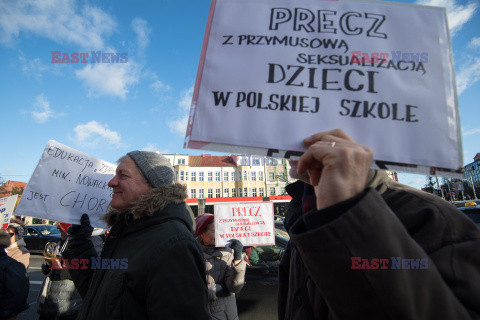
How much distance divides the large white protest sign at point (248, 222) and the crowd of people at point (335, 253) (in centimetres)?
296

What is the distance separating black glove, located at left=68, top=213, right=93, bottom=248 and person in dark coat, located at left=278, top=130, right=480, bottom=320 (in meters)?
2.40

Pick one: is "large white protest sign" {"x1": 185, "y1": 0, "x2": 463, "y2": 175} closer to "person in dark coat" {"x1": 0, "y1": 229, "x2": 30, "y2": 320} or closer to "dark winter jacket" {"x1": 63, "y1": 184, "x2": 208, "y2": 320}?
"dark winter jacket" {"x1": 63, "y1": 184, "x2": 208, "y2": 320}

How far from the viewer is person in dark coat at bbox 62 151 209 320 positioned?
56.5 inches

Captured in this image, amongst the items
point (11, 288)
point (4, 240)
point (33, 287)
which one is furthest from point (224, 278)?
point (33, 287)

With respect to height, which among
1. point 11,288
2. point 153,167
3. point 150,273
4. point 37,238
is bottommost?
point 37,238

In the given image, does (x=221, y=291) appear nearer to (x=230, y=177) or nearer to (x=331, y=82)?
(x=331, y=82)

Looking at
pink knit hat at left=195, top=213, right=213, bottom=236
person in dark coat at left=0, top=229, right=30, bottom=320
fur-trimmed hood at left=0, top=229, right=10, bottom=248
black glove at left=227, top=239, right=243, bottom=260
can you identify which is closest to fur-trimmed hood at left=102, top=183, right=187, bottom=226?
black glove at left=227, top=239, right=243, bottom=260

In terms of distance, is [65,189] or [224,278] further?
[224,278]

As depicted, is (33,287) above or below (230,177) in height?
below

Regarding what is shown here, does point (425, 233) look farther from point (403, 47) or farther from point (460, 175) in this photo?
point (403, 47)

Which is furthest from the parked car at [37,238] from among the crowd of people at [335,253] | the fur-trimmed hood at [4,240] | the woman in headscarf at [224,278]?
the crowd of people at [335,253]

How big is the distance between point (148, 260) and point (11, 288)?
263 cm

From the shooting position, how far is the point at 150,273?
4.85 ft

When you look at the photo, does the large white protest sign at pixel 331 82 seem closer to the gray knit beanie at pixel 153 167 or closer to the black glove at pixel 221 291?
the gray knit beanie at pixel 153 167
